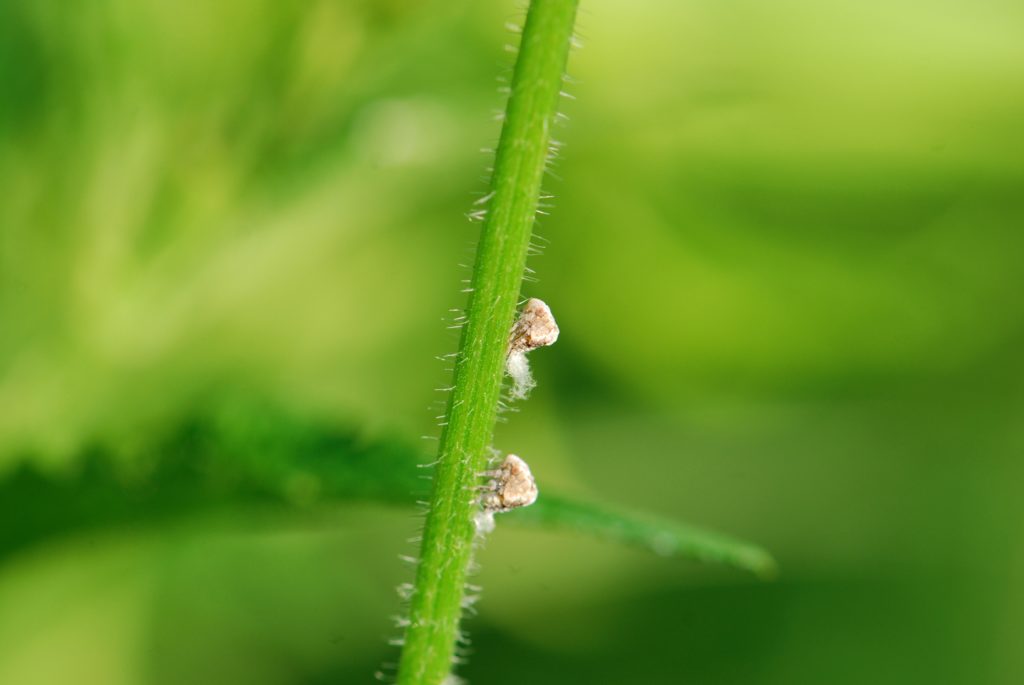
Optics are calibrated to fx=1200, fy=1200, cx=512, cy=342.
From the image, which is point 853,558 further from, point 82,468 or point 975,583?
point 82,468

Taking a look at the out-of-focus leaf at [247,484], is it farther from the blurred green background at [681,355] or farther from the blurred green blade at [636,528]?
the blurred green background at [681,355]

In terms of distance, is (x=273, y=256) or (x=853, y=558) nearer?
(x=273, y=256)

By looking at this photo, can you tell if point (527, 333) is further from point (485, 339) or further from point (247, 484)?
point (247, 484)

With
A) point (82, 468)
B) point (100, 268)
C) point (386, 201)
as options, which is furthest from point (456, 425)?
point (386, 201)

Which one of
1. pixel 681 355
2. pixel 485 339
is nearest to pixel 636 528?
pixel 485 339

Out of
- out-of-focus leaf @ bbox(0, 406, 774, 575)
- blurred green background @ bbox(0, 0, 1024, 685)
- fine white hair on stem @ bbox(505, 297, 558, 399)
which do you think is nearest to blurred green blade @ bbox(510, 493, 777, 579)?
out-of-focus leaf @ bbox(0, 406, 774, 575)

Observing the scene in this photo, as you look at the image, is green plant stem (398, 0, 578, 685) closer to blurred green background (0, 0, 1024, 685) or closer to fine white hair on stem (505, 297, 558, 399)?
fine white hair on stem (505, 297, 558, 399)
